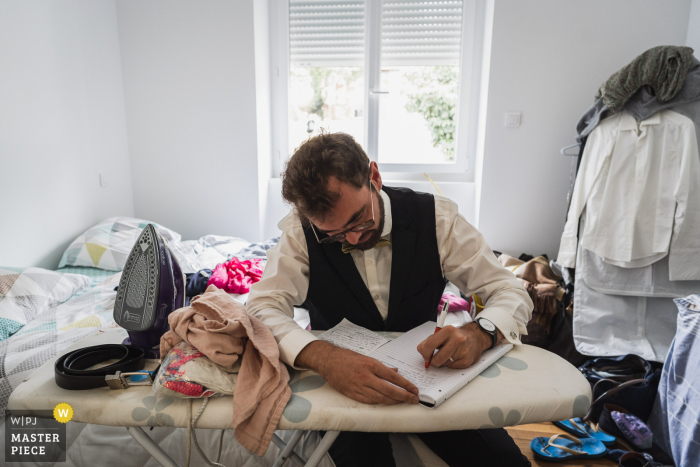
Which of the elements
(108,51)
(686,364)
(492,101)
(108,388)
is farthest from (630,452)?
(108,51)

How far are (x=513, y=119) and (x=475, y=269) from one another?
6.29 ft

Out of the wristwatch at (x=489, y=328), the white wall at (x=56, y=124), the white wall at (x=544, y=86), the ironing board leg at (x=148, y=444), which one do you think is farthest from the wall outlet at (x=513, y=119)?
the white wall at (x=56, y=124)

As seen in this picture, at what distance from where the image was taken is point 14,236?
Result: 2072 millimetres

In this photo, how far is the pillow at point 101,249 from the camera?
2262mm

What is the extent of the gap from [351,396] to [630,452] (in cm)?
133

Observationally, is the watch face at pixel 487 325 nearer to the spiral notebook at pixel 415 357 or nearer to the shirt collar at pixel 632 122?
the spiral notebook at pixel 415 357

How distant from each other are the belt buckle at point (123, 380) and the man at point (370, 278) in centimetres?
26

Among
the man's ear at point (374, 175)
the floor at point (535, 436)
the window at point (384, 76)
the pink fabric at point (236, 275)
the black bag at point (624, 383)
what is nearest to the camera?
the man's ear at point (374, 175)

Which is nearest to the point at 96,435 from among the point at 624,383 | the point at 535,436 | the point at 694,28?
the point at 535,436

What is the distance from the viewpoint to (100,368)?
76cm

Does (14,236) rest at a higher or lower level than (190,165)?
lower

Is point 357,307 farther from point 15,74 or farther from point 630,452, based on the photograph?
point 15,74

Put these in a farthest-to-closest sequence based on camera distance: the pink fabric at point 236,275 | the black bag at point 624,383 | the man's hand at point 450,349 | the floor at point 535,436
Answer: the pink fabric at point 236,275 → the black bag at point 624,383 → the floor at point 535,436 → the man's hand at point 450,349

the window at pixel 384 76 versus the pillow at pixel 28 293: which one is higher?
the window at pixel 384 76
